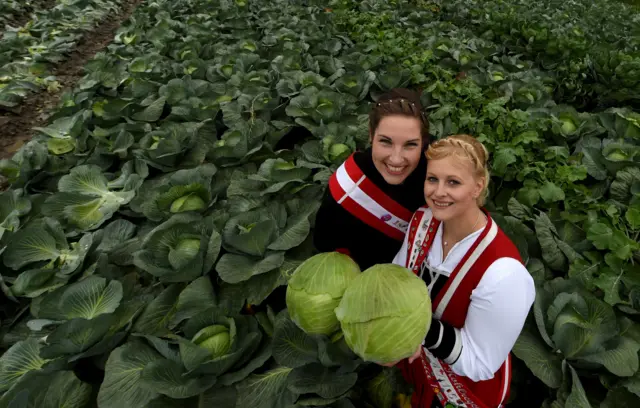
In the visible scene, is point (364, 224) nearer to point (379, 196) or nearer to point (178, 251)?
point (379, 196)

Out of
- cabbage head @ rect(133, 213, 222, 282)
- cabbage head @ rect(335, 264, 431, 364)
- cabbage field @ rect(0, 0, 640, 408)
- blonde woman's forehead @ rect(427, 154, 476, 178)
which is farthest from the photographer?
cabbage head @ rect(133, 213, 222, 282)

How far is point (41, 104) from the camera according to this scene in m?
5.21

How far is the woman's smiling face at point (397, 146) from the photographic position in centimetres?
163

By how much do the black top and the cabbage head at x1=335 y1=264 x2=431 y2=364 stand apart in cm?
60

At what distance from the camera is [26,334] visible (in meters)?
2.15

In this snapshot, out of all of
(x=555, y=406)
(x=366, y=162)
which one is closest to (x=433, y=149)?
(x=366, y=162)

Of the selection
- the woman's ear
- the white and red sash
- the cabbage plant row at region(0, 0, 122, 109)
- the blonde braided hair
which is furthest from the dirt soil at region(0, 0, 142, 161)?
the woman's ear

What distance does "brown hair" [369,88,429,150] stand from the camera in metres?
1.64

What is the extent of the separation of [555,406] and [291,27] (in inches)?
212

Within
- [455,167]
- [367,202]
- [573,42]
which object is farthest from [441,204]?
[573,42]

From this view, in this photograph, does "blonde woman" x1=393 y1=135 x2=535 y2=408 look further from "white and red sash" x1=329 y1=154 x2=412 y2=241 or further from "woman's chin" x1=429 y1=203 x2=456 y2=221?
"white and red sash" x1=329 y1=154 x2=412 y2=241

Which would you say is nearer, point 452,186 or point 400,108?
point 452,186

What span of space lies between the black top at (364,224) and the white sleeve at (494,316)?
61cm

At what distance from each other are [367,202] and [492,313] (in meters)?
0.80
